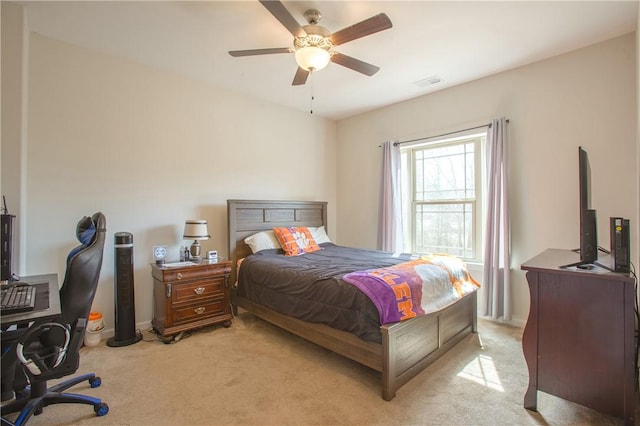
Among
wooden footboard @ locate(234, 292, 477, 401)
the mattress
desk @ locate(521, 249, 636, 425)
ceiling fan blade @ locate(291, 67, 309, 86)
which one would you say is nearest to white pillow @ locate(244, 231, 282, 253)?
the mattress

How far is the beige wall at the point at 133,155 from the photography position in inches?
106

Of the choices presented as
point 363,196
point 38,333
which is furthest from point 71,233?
point 363,196

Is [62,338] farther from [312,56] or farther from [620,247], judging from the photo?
[620,247]

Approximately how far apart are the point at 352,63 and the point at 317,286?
1848 mm

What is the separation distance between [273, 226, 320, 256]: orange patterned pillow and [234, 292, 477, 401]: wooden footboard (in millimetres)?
913

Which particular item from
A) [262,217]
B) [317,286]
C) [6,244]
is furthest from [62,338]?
[262,217]

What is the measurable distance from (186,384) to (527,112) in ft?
13.2

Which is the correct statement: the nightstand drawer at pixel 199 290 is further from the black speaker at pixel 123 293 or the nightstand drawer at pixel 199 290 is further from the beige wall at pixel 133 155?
the beige wall at pixel 133 155

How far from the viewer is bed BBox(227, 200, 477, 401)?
2025 mm

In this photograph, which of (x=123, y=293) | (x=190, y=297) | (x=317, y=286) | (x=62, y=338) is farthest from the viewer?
(x=190, y=297)

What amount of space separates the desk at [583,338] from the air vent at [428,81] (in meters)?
2.47

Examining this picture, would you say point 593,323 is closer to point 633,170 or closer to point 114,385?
point 633,170

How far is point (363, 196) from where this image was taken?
15.9 ft

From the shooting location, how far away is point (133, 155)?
3.16 meters
